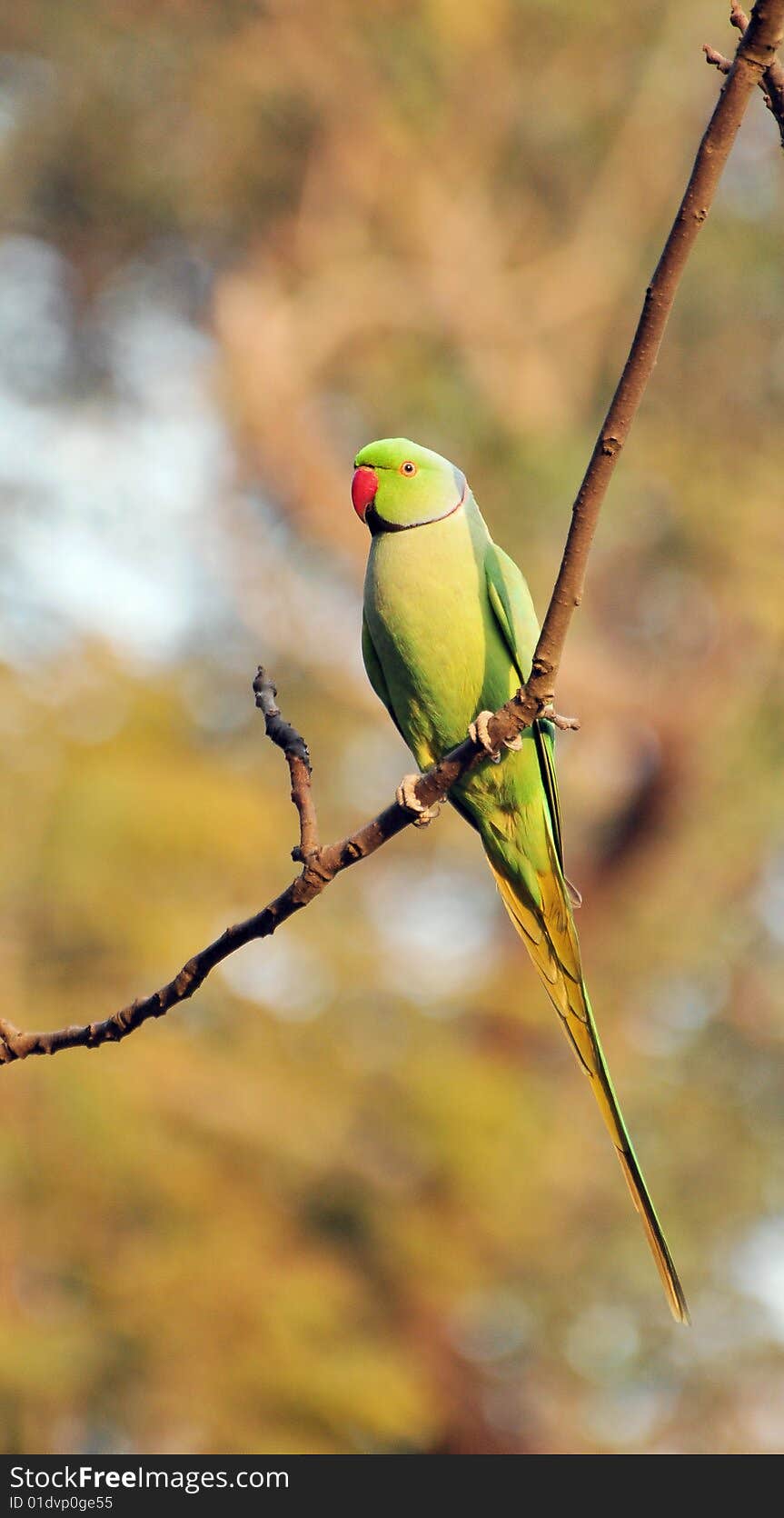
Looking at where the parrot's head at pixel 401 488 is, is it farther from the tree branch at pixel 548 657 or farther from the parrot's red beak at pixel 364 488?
the tree branch at pixel 548 657

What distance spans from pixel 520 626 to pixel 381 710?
30.4 feet

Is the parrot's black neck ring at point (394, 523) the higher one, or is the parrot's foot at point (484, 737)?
the parrot's black neck ring at point (394, 523)

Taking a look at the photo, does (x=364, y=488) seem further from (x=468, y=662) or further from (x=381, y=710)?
(x=381, y=710)

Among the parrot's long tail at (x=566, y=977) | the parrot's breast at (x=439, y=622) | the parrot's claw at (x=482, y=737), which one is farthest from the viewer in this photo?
the parrot's breast at (x=439, y=622)

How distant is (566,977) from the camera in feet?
8.63

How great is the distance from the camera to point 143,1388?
8.73 meters

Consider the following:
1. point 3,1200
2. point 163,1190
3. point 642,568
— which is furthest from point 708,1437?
point 642,568

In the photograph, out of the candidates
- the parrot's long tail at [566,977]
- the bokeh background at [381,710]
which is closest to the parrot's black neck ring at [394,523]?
the parrot's long tail at [566,977]

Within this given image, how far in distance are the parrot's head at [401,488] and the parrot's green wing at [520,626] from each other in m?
0.13

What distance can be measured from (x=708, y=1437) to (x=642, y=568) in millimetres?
6442

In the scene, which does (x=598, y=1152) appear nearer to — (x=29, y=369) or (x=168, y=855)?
(x=168, y=855)

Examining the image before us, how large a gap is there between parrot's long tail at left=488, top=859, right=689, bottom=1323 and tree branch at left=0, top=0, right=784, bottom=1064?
0.65 metres

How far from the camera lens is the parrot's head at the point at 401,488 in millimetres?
2572

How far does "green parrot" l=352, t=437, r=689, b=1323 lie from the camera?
8.28ft
